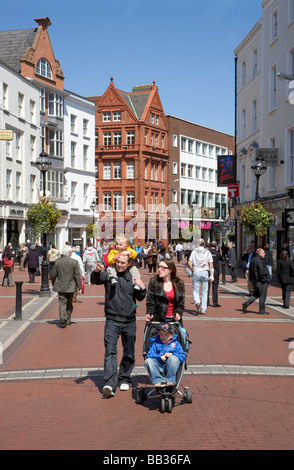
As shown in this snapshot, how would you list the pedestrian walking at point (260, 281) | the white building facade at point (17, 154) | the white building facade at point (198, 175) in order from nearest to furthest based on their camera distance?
the pedestrian walking at point (260, 281) → the white building facade at point (17, 154) → the white building facade at point (198, 175)

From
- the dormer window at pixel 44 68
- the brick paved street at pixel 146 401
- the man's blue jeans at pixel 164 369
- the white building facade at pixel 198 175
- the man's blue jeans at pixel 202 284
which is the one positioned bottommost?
the brick paved street at pixel 146 401

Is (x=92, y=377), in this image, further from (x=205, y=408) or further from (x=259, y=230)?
(x=259, y=230)

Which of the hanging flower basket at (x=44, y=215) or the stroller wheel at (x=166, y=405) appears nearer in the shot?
the stroller wheel at (x=166, y=405)

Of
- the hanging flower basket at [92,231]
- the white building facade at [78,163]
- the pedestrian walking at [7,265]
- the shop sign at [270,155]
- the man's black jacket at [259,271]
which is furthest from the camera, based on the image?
the hanging flower basket at [92,231]

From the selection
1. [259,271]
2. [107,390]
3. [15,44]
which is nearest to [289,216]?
[259,271]

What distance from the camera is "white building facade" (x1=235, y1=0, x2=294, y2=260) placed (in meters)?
28.5

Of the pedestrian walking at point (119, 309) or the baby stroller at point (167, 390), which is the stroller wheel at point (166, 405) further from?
the pedestrian walking at point (119, 309)

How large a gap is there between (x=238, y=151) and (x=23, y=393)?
1340 inches

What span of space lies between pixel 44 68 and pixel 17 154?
9.67 metres

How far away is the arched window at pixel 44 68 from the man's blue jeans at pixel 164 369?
4404cm

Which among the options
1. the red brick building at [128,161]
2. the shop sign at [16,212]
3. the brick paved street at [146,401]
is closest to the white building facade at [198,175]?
the red brick building at [128,161]

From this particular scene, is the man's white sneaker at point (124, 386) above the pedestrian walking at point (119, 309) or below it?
below

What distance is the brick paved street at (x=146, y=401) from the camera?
556cm

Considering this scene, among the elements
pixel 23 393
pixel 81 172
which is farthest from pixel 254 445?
pixel 81 172
